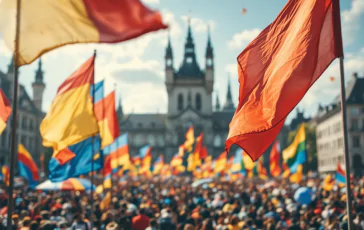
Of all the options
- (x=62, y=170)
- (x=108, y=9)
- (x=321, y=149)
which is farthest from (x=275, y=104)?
(x=321, y=149)

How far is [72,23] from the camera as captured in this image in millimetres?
5781

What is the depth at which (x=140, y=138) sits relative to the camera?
111m

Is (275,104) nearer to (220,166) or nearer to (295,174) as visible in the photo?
(295,174)

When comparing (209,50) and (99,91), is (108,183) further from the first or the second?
(209,50)

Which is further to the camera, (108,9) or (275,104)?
(275,104)

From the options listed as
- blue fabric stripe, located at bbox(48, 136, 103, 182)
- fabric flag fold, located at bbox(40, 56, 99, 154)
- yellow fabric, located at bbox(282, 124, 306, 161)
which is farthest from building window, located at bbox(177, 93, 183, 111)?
fabric flag fold, located at bbox(40, 56, 99, 154)

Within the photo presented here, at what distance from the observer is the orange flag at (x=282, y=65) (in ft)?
20.0

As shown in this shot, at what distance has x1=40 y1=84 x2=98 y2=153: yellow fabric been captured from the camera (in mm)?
9953

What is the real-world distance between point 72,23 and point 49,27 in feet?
1.11

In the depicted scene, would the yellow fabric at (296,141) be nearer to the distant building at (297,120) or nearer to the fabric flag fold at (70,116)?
the fabric flag fold at (70,116)

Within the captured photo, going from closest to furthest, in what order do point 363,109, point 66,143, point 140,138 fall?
1. point 66,143
2. point 363,109
3. point 140,138

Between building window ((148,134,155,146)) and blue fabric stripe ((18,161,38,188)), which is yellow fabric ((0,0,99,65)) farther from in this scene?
building window ((148,134,155,146))

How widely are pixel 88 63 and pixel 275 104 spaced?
675cm

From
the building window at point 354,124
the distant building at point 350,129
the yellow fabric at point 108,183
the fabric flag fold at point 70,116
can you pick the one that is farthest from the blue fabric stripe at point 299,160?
the building window at point 354,124
